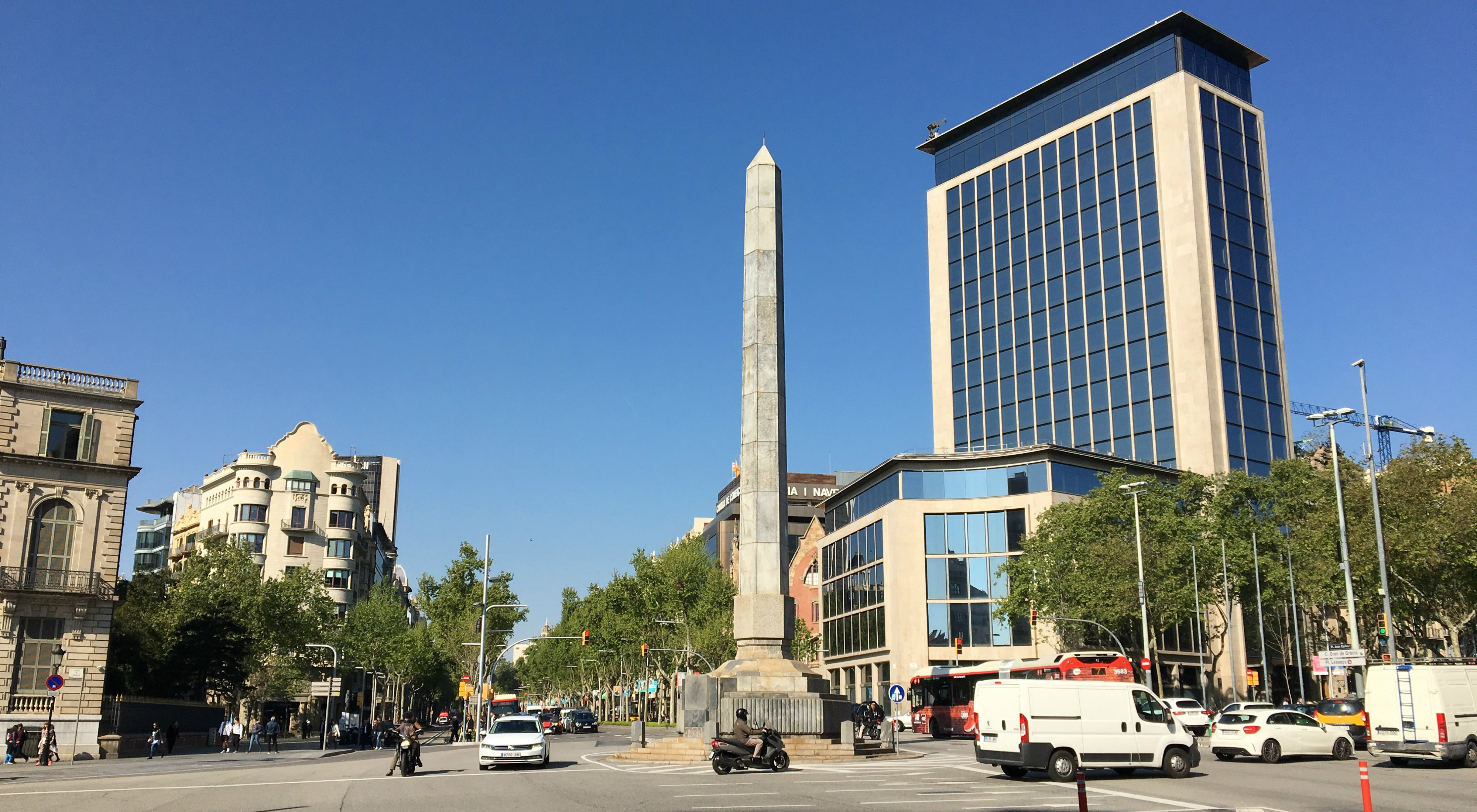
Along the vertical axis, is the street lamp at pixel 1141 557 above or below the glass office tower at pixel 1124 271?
below

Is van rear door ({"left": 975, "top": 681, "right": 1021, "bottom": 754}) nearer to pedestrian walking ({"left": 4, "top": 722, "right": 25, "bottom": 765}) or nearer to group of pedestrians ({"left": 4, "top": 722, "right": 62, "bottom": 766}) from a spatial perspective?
group of pedestrians ({"left": 4, "top": 722, "right": 62, "bottom": 766})

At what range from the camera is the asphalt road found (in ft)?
57.9

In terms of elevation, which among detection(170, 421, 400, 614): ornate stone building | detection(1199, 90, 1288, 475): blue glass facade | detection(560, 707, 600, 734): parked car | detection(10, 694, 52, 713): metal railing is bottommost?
detection(560, 707, 600, 734): parked car

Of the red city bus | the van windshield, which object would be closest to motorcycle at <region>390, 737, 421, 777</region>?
the van windshield

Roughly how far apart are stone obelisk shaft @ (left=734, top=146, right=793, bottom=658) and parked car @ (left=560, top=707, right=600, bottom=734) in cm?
4585

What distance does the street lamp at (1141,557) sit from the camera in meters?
49.5

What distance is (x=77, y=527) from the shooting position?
4172 centimetres

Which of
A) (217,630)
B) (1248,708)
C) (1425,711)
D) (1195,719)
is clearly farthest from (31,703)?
(1195,719)

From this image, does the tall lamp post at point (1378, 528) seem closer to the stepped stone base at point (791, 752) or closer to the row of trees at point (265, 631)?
the stepped stone base at point (791, 752)

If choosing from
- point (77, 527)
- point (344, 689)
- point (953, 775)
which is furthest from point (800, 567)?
point (953, 775)

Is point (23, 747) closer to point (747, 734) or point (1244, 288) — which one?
point (747, 734)

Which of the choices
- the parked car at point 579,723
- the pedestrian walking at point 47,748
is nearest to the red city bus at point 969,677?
the parked car at point 579,723

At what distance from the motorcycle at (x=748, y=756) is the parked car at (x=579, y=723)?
5128cm

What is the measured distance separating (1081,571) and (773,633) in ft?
113
